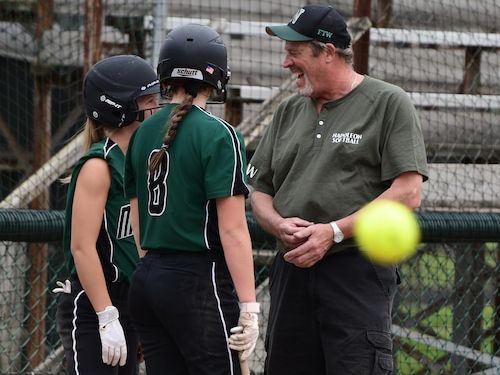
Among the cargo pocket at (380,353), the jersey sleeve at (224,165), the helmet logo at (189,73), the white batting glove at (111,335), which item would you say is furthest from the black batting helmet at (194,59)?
the cargo pocket at (380,353)

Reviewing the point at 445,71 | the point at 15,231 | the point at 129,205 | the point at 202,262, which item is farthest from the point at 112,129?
the point at 445,71

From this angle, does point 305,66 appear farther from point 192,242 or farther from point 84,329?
point 84,329

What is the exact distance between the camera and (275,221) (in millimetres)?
4781

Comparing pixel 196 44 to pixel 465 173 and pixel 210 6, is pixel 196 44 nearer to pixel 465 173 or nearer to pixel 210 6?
pixel 465 173

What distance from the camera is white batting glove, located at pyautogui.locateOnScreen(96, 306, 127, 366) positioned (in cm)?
449

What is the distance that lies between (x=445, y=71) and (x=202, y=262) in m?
5.52

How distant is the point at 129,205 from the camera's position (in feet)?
15.2

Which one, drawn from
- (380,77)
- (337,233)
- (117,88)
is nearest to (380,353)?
(337,233)

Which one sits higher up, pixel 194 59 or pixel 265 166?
pixel 194 59

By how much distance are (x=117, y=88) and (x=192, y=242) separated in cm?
99

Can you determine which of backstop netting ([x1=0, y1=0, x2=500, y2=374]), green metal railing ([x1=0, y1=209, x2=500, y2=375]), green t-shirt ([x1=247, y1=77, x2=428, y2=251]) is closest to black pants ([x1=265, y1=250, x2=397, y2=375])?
green t-shirt ([x1=247, y1=77, x2=428, y2=251])

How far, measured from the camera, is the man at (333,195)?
15.2 feet

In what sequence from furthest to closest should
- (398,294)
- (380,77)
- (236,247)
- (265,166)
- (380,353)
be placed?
(380,77)
(398,294)
(265,166)
(380,353)
(236,247)

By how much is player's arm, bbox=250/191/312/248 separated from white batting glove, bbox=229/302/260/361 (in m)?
0.59
